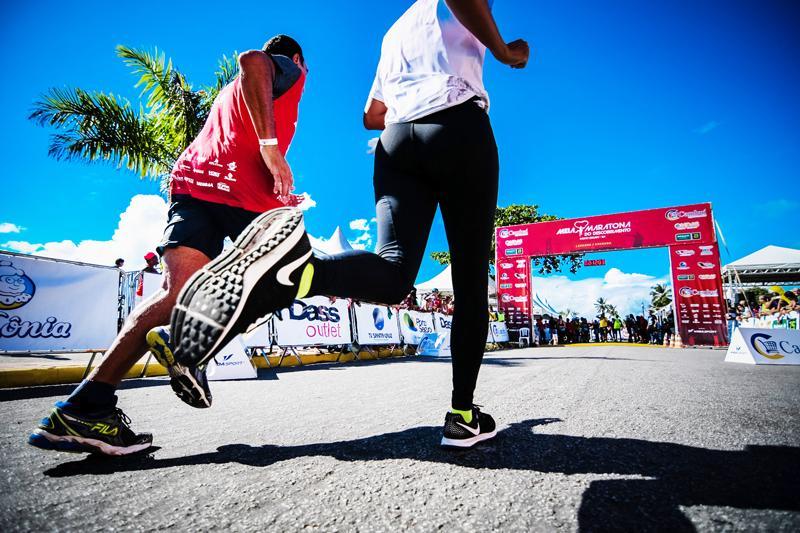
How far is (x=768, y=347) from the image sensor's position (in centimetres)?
704

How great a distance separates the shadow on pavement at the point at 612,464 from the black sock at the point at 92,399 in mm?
157

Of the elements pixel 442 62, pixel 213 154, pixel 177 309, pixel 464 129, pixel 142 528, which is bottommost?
pixel 142 528

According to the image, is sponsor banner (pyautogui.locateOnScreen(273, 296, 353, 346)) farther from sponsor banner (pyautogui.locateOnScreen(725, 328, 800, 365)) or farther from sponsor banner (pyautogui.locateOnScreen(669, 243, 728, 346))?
sponsor banner (pyautogui.locateOnScreen(669, 243, 728, 346))

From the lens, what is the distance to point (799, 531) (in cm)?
71

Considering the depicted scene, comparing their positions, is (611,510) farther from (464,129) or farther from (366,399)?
(366,399)

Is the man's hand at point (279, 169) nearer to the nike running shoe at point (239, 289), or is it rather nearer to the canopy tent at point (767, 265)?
the nike running shoe at point (239, 289)

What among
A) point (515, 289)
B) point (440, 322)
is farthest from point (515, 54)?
point (515, 289)

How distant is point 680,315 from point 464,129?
20083 millimetres

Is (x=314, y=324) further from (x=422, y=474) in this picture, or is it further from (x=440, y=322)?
(x=422, y=474)

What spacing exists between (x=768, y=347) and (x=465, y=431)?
8631mm

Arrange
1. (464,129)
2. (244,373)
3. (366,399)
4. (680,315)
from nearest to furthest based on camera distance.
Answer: (464,129)
(366,399)
(244,373)
(680,315)

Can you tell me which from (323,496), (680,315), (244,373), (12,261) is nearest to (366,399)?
(323,496)

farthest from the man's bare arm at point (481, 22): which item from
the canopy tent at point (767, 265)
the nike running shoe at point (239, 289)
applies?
the canopy tent at point (767, 265)

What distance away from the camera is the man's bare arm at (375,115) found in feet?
5.69
